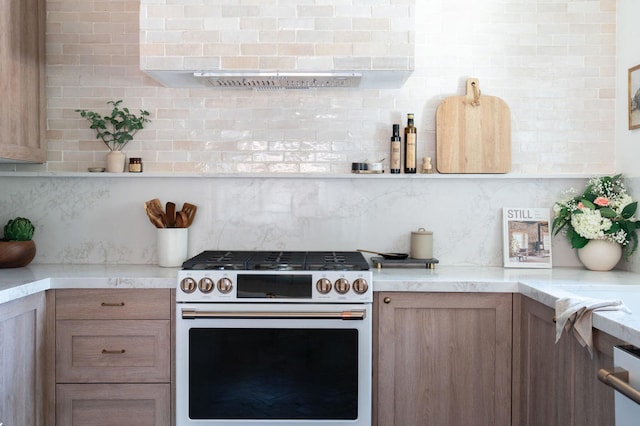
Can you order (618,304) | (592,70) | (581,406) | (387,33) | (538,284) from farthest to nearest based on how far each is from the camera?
(592,70) → (387,33) → (538,284) → (581,406) → (618,304)

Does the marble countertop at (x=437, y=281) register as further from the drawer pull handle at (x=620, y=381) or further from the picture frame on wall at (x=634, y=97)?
the picture frame on wall at (x=634, y=97)

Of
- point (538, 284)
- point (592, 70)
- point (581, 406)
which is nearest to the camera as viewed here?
point (581, 406)

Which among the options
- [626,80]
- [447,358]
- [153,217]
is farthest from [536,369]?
[153,217]

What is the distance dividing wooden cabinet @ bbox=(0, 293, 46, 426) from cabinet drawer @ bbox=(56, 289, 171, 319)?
0.11 meters

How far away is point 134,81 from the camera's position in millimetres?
3320

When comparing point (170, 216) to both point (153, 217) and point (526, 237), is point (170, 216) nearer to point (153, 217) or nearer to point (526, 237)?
point (153, 217)

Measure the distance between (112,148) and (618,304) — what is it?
2.79 meters

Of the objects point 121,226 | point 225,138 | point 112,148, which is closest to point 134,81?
point 112,148

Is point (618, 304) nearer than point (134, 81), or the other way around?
point (618, 304)

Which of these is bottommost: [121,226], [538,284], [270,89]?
[538,284]

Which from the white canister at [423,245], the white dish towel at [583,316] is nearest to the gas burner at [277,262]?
the white canister at [423,245]

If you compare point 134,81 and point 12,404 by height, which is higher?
point 134,81

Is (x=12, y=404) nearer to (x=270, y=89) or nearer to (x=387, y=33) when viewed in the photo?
(x=270, y=89)

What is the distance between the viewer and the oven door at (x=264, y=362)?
2639mm
